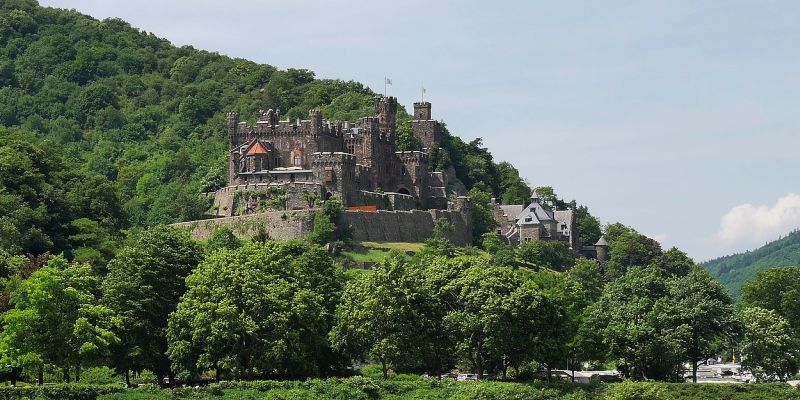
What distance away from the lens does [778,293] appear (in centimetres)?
11000

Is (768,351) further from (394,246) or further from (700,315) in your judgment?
(394,246)

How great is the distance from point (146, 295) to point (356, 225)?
50795 mm

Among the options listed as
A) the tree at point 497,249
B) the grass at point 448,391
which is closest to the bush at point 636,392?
the grass at point 448,391

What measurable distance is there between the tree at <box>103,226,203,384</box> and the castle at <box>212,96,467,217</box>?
1884 inches

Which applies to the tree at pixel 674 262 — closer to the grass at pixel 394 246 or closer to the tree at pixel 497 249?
the tree at pixel 497 249

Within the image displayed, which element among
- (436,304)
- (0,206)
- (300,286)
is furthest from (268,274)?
(0,206)

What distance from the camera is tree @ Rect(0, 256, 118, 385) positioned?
76.1 meters

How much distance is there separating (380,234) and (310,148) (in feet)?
42.2

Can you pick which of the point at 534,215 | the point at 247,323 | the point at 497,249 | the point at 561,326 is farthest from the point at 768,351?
the point at 534,215

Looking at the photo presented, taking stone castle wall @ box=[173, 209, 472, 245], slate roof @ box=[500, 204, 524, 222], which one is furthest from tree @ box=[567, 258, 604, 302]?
slate roof @ box=[500, 204, 524, 222]

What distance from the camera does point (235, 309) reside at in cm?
7881

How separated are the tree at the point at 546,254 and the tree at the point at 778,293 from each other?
35188 millimetres

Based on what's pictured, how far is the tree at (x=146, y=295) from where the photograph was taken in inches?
3184

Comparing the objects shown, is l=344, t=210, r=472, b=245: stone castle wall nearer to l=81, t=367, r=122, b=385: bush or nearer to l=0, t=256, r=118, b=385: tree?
l=81, t=367, r=122, b=385: bush
